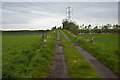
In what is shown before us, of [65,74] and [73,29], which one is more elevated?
[73,29]

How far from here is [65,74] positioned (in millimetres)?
5973

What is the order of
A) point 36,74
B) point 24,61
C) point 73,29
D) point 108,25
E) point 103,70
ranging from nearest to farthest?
1. point 36,74
2. point 103,70
3. point 24,61
4. point 73,29
5. point 108,25

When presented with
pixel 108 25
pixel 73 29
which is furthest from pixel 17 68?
pixel 108 25

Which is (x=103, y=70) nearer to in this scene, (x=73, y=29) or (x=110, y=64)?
(x=110, y=64)

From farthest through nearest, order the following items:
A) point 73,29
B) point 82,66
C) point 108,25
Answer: point 108,25, point 73,29, point 82,66

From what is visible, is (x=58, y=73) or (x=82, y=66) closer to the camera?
(x=58, y=73)

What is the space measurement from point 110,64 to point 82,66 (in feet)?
5.60

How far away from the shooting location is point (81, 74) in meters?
5.91

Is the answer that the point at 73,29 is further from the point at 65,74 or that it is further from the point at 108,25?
the point at 108,25

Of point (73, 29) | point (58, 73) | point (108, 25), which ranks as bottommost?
point (58, 73)

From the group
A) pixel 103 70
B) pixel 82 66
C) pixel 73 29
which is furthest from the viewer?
pixel 73 29

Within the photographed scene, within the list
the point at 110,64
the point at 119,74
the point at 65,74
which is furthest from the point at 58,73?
the point at 110,64

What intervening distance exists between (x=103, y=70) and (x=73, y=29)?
45358 mm

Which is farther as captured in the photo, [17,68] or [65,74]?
[17,68]
